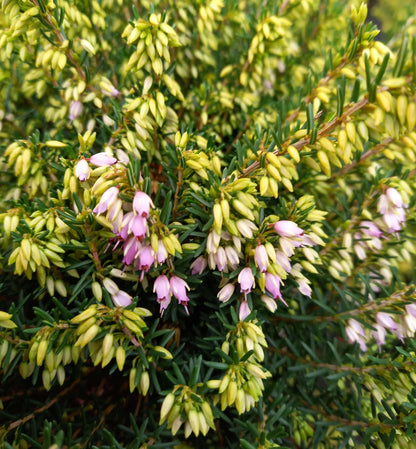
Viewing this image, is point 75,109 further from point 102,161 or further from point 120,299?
point 120,299

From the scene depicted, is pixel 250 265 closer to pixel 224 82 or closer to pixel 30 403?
pixel 30 403

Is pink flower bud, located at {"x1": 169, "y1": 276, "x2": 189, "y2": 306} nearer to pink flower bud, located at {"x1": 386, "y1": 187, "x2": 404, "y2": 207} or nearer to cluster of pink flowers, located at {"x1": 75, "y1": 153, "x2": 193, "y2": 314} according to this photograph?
cluster of pink flowers, located at {"x1": 75, "y1": 153, "x2": 193, "y2": 314}

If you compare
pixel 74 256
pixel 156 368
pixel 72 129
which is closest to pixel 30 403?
pixel 156 368

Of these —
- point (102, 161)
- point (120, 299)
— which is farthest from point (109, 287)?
point (102, 161)

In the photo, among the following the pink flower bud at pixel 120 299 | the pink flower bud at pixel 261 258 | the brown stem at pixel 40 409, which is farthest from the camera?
the brown stem at pixel 40 409

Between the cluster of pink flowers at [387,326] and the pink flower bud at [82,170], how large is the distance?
1261 mm

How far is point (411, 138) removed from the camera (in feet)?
4.02

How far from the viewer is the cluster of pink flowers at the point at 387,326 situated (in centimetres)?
141

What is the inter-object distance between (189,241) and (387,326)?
90 cm

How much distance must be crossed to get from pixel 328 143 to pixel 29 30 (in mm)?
1244

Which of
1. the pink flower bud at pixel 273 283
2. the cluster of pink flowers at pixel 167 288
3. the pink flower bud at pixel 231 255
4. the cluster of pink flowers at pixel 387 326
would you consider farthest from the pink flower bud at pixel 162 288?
the cluster of pink flowers at pixel 387 326

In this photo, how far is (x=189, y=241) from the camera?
140 centimetres

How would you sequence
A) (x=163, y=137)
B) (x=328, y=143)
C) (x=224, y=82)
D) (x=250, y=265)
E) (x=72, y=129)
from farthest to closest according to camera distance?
(x=224, y=82), (x=72, y=129), (x=163, y=137), (x=250, y=265), (x=328, y=143)

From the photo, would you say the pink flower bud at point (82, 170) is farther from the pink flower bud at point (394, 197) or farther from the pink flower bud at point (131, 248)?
the pink flower bud at point (394, 197)
